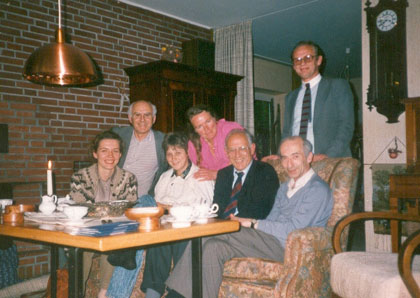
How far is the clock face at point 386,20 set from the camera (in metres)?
3.70

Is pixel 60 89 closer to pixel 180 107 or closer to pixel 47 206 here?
pixel 180 107

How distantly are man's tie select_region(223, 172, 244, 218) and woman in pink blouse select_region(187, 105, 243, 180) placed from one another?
1.90ft

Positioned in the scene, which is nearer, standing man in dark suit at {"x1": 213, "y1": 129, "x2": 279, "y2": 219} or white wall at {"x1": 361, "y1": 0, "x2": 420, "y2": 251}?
standing man in dark suit at {"x1": 213, "y1": 129, "x2": 279, "y2": 219}

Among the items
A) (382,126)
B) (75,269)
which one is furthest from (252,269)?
(382,126)

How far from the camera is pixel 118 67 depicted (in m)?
4.48

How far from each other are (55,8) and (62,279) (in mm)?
2990

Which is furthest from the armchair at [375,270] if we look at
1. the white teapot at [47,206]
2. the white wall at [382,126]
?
the white wall at [382,126]

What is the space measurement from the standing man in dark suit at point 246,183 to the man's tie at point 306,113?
572 mm

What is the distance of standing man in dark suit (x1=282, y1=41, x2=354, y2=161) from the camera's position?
278cm

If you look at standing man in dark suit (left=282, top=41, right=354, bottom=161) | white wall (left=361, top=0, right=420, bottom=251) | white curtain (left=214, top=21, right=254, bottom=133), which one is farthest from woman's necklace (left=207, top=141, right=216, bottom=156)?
white curtain (left=214, top=21, right=254, bottom=133)

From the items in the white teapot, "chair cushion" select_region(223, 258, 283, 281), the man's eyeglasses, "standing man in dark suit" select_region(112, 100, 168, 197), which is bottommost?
"chair cushion" select_region(223, 258, 283, 281)

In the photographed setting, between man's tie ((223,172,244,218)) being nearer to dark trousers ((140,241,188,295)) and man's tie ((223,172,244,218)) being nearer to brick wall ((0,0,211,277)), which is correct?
dark trousers ((140,241,188,295))

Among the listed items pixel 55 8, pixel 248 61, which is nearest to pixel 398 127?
pixel 248 61

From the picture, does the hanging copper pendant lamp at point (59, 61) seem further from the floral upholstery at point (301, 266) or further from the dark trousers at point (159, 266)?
the floral upholstery at point (301, 266)
